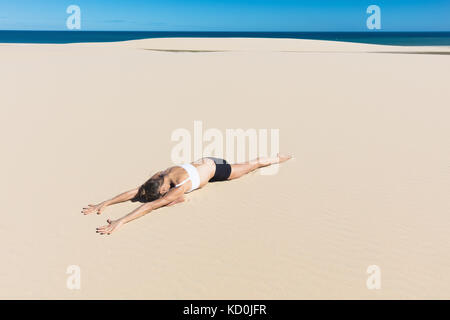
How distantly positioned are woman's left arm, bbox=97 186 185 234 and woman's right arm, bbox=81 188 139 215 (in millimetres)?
466

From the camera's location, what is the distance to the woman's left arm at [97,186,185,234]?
15.9 ft

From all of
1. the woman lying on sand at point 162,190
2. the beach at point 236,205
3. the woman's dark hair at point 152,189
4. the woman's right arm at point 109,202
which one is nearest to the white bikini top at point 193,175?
the woman lying on sand at point 162,190

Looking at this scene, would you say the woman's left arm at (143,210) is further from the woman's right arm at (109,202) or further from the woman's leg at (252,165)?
the woman's leg at (252,165)

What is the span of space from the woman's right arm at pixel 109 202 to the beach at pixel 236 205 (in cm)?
11

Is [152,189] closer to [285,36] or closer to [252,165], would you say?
[252,165]

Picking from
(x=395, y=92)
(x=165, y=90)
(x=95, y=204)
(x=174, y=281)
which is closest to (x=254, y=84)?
(x=165, y=90)

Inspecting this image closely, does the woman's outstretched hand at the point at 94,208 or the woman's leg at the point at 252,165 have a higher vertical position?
the woman's leg at the point at 252,165

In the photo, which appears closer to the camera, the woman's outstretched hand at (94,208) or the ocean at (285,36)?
the woman's outstretched hand at (94,208)

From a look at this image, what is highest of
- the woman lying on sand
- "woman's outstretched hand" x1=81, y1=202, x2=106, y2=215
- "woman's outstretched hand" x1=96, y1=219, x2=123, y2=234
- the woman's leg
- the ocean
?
the ocean

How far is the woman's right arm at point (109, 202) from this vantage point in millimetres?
5359

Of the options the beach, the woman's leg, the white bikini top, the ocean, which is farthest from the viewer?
the ocean

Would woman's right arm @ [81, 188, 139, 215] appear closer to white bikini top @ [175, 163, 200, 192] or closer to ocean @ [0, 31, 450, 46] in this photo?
white bikini top @ [175, 163, 200, 192]

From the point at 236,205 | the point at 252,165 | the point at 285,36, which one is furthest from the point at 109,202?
the point at 285,36

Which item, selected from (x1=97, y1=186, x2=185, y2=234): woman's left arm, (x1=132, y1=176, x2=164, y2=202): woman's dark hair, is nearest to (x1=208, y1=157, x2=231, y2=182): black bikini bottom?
(x1=97, y1=186, x2=185, y2=234): woman's left arm
